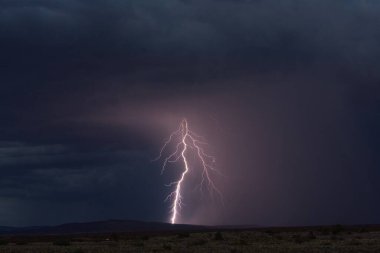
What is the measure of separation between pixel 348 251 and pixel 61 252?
18.1 m

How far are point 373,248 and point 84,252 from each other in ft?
60.7

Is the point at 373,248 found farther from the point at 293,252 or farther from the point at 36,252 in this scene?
the point at 36,252

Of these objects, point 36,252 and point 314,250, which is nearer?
point 314,250

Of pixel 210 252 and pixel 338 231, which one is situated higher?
pixel 338 231

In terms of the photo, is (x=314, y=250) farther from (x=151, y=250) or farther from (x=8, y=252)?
(x=8, y=252)

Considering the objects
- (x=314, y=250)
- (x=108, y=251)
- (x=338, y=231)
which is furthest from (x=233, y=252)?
(x=338, y=231)

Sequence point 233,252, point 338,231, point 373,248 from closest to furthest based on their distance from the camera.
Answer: point 233,252 → point 373,248 → point 338,231

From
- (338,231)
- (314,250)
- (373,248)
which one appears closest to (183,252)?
(314,250)

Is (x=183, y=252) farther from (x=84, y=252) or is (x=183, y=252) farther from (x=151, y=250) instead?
(x=84, y=252)

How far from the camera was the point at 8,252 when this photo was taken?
4316cm

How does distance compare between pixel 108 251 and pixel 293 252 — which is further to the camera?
pixel 108 251

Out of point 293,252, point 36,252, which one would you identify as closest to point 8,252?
point 36,252

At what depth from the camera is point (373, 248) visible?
40906mm

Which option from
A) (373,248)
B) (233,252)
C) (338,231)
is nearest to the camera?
(233,252)
